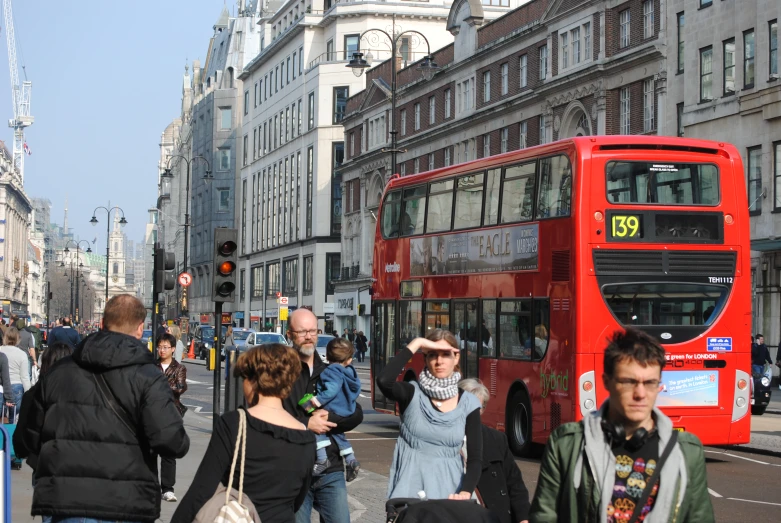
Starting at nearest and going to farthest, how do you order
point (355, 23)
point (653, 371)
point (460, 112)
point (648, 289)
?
point (653, 371) < point (648, 289) < point (460, 112) < point (355, 23)

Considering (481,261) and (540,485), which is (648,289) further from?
(540,485)

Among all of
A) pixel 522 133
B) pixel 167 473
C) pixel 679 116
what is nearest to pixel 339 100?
pixel 522 133

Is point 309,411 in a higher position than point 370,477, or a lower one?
higher

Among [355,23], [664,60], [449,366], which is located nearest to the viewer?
[449,366]

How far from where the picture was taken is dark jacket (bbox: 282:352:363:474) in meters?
7.52

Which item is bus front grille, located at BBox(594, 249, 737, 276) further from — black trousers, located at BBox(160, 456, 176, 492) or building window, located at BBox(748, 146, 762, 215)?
building window, located at BBox(748, 146, 762, 215)

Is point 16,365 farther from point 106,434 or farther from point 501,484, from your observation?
point 501,484

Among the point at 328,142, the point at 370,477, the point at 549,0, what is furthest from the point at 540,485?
the point at 328,142

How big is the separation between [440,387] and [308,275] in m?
82.4

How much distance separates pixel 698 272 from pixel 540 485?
13.1 meters

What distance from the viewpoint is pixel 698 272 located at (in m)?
17.1

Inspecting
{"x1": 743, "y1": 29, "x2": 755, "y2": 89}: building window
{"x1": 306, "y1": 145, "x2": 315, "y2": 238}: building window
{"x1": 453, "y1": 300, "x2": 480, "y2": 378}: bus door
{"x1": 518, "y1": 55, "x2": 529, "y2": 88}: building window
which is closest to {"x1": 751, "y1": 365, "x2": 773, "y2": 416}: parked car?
{"x1": 453, "y1": 300, "x2": 480, "y2": 378}: bus door

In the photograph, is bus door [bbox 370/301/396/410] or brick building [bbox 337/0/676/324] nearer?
bus door [bbox 370/301/396/410]

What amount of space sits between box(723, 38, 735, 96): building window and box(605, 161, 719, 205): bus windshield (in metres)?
22.5
